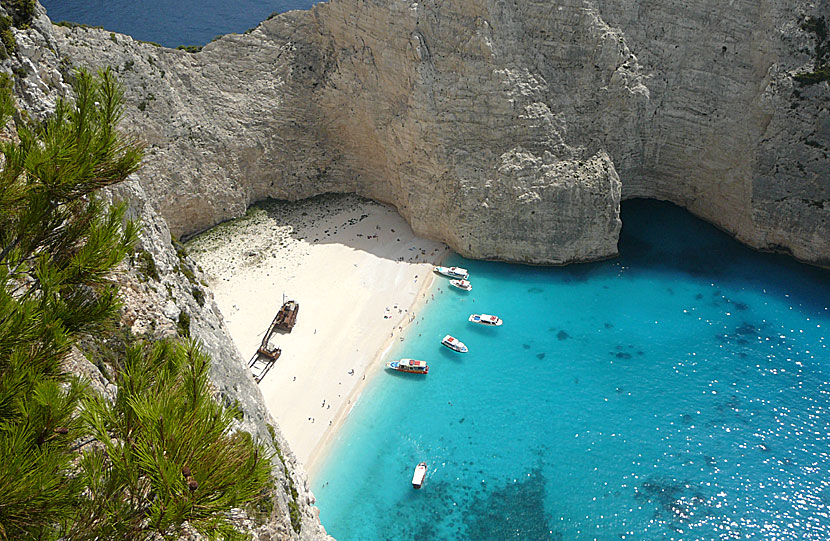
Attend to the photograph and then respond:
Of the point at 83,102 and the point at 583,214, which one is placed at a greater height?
the point at 83,102

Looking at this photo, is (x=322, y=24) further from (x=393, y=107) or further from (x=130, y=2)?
(x=130, y=2)

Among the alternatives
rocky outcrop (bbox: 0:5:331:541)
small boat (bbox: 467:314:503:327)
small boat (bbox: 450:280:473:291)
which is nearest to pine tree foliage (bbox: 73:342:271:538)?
rocky outcrop (bbox: 0:5:331:541)

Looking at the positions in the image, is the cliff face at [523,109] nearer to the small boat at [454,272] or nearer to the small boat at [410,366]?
the small boat at [454,272]

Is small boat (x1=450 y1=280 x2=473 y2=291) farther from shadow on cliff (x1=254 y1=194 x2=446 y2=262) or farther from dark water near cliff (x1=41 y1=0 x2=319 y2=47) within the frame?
dark water near cliff (x1=41 y1=0 x2=319 y2=47)

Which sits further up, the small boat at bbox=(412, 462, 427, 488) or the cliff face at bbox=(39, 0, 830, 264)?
the cliff face at bbox=(39, 0, 830, 264)

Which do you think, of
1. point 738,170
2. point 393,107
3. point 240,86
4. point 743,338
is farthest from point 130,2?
point 743,338

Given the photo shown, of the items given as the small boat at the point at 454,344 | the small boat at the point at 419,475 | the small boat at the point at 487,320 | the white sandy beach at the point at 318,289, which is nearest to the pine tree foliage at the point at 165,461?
the small boat at the point at 419,475
